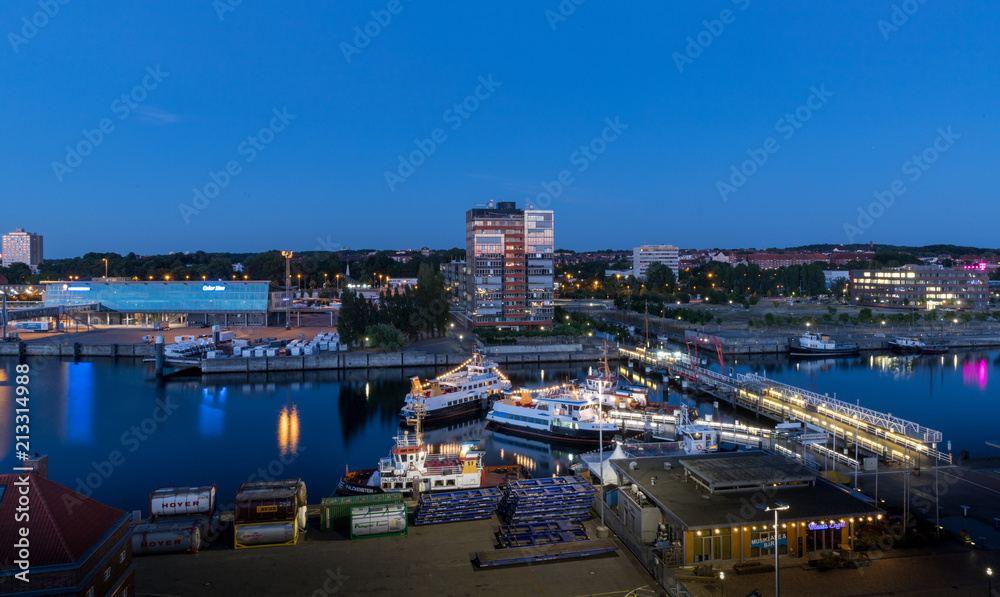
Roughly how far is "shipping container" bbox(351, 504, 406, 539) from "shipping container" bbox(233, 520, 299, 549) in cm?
89

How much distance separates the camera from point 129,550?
A: 6.76 metres

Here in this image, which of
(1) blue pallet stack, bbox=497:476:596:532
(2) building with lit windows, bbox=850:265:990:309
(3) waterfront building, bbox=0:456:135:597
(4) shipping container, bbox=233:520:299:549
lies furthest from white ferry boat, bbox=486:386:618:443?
(2) building with lit windows, bbox=850:265:990:309

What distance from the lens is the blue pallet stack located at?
30.1 feet

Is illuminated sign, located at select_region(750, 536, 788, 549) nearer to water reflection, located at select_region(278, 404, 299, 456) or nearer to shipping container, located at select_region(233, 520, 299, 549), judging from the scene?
shipping container, located at select_region(233, 520, 299, 549)

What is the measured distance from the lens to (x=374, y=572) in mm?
7758

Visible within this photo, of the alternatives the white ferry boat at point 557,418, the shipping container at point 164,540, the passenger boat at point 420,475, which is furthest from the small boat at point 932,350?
the shipping container at point 164,540

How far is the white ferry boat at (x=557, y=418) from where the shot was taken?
17266 millimetres

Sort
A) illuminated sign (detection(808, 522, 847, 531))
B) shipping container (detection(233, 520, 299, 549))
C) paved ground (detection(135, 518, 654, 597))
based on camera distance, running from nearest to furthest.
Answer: paved ground (detection(135, 518, 654, 597))
illuminated sign (detection(808, 522, 847, 531))
shipping container (detection(233, 520, 299, 549))

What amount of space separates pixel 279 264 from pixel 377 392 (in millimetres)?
43885

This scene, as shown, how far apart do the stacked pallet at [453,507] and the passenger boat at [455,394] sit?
869cm

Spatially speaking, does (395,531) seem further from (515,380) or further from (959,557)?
(515,380)

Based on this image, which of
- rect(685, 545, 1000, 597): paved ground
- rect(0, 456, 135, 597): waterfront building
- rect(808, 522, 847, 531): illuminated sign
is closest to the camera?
rect(0, 456, 135, 597): waterfront building

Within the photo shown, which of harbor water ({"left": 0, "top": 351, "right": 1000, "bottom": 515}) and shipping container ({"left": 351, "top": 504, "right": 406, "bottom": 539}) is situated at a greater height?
shipping container ({"left": 351, "top": 504, "right": 406, "bottom": 539})

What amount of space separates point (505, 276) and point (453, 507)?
28260 millimetres
